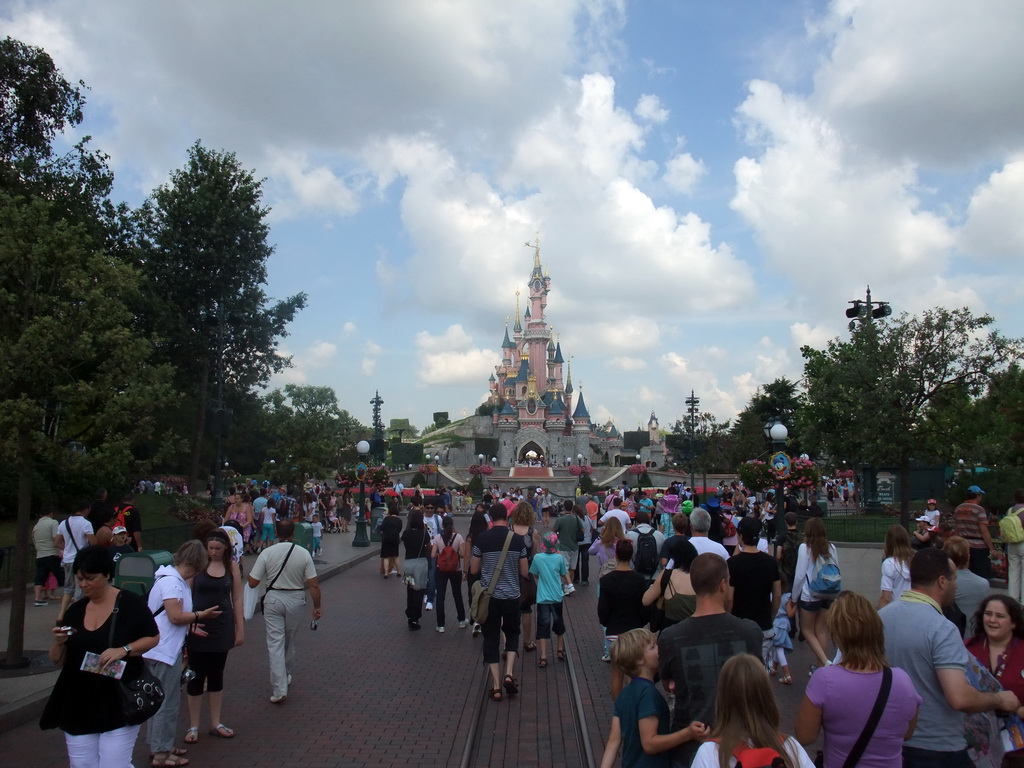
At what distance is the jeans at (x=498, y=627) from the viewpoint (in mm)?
7430

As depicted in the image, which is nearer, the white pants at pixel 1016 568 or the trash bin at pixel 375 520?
the white pants at pixel 1016 568

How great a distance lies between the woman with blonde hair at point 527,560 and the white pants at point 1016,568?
5878 millimetres

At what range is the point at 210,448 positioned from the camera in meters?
51.8

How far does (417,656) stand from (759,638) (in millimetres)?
6303

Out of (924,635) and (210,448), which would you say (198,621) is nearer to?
(924,635)

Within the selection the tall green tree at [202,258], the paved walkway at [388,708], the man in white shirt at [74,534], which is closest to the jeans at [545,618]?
the paved walkway at [388,708]

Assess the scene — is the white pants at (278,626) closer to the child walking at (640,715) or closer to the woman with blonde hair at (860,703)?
the child walking at (640,715)

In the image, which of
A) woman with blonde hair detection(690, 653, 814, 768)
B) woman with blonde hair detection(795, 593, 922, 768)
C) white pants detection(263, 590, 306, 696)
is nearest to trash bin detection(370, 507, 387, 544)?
white pants detection(263, 590, 306, 696)

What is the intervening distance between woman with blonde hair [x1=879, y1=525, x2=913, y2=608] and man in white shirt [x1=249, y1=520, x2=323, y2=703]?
4.98 metres

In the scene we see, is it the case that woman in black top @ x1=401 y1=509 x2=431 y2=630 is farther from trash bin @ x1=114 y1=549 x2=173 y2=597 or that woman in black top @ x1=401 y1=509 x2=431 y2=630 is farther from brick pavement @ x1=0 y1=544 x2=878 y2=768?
trash bin @ x1=114 y1=549 x2=173 y2=597

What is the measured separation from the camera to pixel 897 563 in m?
6.47

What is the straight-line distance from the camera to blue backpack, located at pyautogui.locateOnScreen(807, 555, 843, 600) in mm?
7293

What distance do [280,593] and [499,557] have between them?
207 centimetres

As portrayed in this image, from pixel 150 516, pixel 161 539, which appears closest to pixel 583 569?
pixel 161 539
